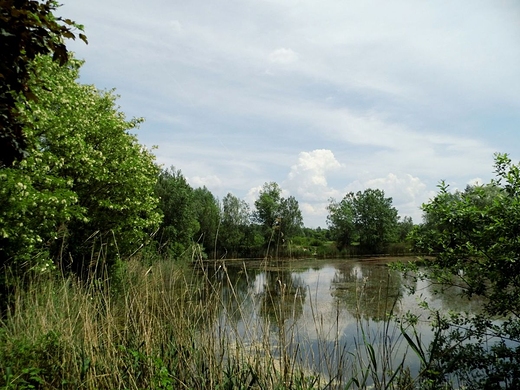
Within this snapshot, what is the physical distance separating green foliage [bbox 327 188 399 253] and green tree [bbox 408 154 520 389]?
4874 cm

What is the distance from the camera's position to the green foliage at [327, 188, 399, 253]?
180 ft

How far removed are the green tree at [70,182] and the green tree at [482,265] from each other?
17.4 feet

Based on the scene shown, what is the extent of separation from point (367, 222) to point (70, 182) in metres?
51.4

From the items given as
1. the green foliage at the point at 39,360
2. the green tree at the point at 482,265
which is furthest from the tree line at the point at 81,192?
the green tree at the point at 482,265

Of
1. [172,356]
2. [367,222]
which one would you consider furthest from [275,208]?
[172,356]

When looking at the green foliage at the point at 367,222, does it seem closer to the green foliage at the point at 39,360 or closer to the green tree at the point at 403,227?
the green tree at the point at 403,227

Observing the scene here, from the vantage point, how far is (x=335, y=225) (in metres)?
59.5

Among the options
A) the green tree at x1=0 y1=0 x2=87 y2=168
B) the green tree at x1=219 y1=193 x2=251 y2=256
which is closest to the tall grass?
the green tree at x1=0 y1=0 x2=87 y2=168

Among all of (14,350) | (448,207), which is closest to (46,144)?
(14,350)

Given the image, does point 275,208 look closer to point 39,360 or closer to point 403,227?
point 403,227

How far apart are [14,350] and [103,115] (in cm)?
1282

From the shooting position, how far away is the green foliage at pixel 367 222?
5494 centimetres

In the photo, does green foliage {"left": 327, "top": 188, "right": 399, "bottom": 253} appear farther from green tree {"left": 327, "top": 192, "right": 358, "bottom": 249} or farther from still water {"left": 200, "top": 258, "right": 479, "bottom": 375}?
still water {"left": 200, "top": 258, "right": 479, "bottom": 375}

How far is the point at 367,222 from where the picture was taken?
57.3m
